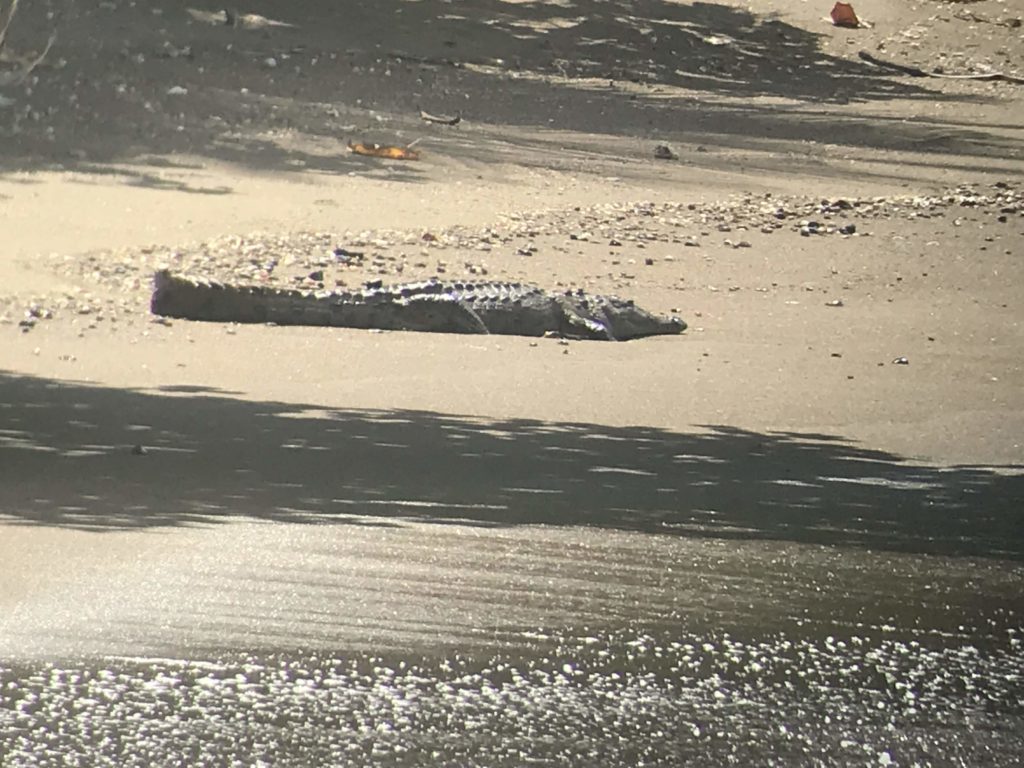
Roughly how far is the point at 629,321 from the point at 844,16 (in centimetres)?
1958

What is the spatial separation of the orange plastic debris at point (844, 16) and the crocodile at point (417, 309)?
19462 mm

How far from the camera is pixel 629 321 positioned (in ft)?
36.8

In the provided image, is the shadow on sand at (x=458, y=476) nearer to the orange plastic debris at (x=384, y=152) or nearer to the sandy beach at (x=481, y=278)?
the sandy beach at (x=481, y=278)

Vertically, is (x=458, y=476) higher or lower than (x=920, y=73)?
higher

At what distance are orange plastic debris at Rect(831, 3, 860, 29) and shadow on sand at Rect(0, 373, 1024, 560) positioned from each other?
21960mm

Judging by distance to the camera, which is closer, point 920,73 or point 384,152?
point 384,152

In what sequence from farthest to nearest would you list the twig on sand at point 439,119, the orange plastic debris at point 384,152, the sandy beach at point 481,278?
the twig on sand at point 439,119, the orange plastic debris at point 384,152, the sandy beach at point 481,278

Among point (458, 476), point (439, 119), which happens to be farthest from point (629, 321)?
point (439, 119)

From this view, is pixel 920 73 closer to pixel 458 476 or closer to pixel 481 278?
pixel 481 278

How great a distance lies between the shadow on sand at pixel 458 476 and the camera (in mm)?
6699

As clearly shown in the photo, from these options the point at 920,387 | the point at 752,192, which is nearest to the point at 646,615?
the point at 920,387

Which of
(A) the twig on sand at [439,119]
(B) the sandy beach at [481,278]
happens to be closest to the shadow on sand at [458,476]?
(B) the sandy beach at [481,278]

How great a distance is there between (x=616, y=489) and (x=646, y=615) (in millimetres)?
1793

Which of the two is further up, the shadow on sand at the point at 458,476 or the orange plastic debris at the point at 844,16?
the shadow on sand at the point at 458,476
